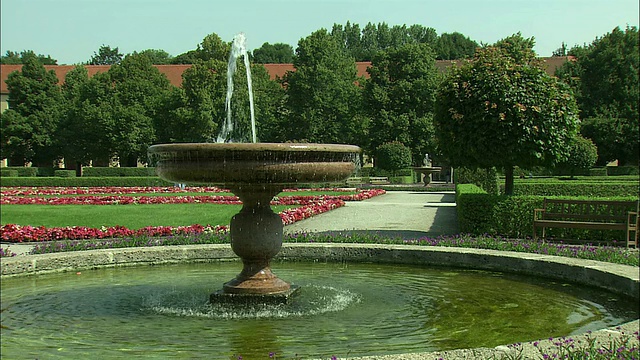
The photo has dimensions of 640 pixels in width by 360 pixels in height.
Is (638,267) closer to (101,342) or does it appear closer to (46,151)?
(101,342)

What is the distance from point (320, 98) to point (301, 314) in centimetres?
4161

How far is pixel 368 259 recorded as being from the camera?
9.43 m

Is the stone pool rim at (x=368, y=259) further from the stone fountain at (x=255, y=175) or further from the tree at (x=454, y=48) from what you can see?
the tree at (x=454, y=48)

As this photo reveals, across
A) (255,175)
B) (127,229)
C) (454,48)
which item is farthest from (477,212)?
(454,48)

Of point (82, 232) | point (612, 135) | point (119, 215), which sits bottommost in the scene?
point (119, 215)

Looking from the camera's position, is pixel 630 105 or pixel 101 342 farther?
pixel 630 105

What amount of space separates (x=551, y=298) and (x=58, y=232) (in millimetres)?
8955

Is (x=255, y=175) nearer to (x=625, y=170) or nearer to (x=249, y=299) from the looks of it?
(x=249, y=299)

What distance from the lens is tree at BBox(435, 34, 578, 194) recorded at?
12719 mm

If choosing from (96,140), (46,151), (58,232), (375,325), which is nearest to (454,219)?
(58,232)

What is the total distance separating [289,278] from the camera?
8.48 m

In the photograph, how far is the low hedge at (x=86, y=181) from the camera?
3978cm

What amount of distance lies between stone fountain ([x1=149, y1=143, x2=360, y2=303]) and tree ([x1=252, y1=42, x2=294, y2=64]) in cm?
8132

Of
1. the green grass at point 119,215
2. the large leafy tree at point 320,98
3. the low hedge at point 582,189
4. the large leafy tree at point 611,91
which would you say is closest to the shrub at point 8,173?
the large leafy tree at point 320,98
